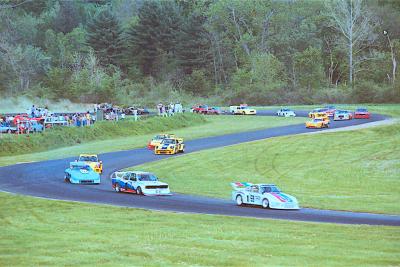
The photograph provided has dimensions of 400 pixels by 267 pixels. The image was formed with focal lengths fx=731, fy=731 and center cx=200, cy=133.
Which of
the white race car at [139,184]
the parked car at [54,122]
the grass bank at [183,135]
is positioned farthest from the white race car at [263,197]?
the parked car at [54,122]

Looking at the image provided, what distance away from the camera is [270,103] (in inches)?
Result: 4931

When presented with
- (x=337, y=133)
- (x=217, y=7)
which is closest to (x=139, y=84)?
(x=217, y=7)

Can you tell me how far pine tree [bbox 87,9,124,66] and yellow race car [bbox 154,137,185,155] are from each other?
8716cm

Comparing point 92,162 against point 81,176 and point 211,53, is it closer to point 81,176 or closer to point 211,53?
point 81,176

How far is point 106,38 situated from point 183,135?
7605cm

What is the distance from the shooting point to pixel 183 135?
3044 inches

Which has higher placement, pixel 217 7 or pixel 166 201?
pixel 217 7

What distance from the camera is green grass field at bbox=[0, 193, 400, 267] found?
1892 centimetres

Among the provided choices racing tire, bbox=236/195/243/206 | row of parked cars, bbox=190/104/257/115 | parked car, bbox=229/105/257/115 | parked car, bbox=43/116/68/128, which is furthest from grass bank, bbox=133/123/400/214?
row of parked cars, bbox=190/104/257/115

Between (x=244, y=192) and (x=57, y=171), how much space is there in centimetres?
1966

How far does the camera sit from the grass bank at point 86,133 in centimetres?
6475

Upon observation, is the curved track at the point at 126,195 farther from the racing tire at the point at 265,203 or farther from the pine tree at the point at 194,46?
the pine tree at the point at 194,46

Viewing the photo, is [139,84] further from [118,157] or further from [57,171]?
[57,171]

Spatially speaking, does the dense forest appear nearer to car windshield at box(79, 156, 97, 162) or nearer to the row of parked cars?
the row of parked cars
